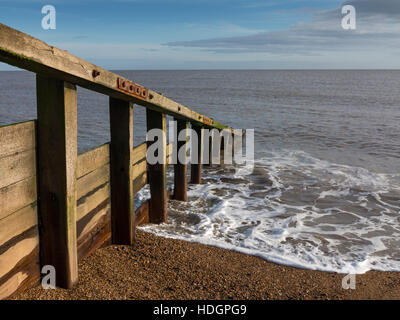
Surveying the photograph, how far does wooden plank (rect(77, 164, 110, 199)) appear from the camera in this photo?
12.1ft

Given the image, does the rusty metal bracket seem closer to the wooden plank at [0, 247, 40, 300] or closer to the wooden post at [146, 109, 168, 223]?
the wooden post at [146, 109, 168, 223]

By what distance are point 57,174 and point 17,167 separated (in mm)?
312

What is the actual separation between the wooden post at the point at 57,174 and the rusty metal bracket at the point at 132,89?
1.95ft

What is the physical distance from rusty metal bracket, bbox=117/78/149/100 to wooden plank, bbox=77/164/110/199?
91cm

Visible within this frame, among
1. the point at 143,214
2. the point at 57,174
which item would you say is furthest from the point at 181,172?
the point at 57,174

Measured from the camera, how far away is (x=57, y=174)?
9.80 ft

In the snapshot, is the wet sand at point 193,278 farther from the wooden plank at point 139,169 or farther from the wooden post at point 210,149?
the wooden post at point 210,149

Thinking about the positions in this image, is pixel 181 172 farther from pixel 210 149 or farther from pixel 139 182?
pixel 210 149

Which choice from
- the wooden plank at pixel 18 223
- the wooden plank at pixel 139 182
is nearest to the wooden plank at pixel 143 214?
the wooden plank at pixel 139 182

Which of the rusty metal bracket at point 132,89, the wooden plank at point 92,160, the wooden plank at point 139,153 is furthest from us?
the wooden plank at point 139,153

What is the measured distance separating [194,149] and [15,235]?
602 centimetres

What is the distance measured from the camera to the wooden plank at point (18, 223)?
2.73m
